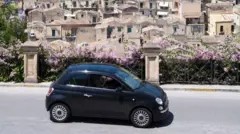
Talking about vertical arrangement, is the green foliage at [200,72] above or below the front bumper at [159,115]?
above

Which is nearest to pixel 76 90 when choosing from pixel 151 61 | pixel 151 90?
pixel 151 90

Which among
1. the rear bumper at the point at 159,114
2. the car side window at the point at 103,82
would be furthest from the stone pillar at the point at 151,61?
the rear bumper at the point at 159,114

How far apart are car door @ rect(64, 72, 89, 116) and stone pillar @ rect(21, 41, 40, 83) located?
4.84 m

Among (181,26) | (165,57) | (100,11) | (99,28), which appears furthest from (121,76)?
(100,11)

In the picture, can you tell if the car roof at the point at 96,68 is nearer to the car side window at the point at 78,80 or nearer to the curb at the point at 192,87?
the car side window at the point at 78,80

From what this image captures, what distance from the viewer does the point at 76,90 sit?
11203 mm

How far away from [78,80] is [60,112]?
2.76 feet

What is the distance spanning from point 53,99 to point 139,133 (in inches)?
84.1

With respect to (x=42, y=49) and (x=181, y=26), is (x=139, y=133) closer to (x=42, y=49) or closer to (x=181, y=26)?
(x=42, y=49)

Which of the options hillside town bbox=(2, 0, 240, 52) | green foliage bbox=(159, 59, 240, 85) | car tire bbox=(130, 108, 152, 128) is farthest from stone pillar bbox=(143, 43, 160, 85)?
hillside town bbox=(2, 0, 240, 52)

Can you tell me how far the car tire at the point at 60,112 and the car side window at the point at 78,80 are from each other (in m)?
0.55

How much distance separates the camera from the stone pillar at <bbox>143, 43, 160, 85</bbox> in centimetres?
1536

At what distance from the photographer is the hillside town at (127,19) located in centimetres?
7175

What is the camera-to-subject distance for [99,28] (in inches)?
2800
